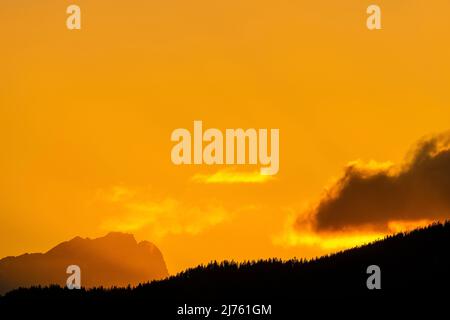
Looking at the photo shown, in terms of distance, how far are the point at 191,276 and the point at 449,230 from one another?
1349cm

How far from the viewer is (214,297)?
46938mm

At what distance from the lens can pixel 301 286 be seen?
46781mm

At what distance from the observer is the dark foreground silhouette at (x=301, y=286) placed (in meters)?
44.3

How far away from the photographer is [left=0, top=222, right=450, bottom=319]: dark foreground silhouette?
145 ft

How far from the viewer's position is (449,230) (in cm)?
4819
